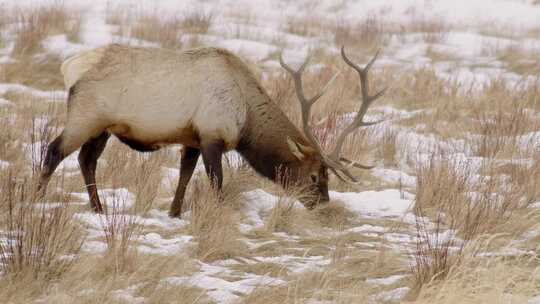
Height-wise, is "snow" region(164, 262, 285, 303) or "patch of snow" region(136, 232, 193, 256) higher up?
"snow" region(164, 262, 285, 303)

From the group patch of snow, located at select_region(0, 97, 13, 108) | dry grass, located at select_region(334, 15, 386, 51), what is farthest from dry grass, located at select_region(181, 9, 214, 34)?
patch of snow, located at select_region(0, 97, 13, 108)

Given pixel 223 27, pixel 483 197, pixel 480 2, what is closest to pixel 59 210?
pixel 483 197

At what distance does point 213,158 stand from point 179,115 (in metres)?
0.36

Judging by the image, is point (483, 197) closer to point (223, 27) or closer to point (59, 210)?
point (59, 210)

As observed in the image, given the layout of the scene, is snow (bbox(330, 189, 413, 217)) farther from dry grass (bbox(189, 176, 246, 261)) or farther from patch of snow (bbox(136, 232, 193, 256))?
patch of snow (bbox(136, 232, 193, 256))

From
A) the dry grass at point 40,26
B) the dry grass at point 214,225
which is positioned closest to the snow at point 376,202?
the dry grass at point 214,225

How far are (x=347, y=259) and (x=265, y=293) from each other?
34.4 inches

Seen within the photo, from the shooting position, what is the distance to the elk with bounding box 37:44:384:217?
5340 mm

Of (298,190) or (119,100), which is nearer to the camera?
(119,100)

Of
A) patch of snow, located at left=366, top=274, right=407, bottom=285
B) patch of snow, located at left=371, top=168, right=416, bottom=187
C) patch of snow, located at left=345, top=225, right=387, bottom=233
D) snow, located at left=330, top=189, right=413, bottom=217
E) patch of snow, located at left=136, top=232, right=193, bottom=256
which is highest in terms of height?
patch of snow, located at left=366, top=274, right=407, bottom=285

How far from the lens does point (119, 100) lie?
5.38 metres

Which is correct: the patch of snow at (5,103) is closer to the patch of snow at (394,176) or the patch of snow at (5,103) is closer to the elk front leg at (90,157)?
the elk front leg at (90,157)

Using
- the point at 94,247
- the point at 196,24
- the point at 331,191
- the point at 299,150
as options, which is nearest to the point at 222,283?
the point at 94,247

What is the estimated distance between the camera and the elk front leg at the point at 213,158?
554 cm
